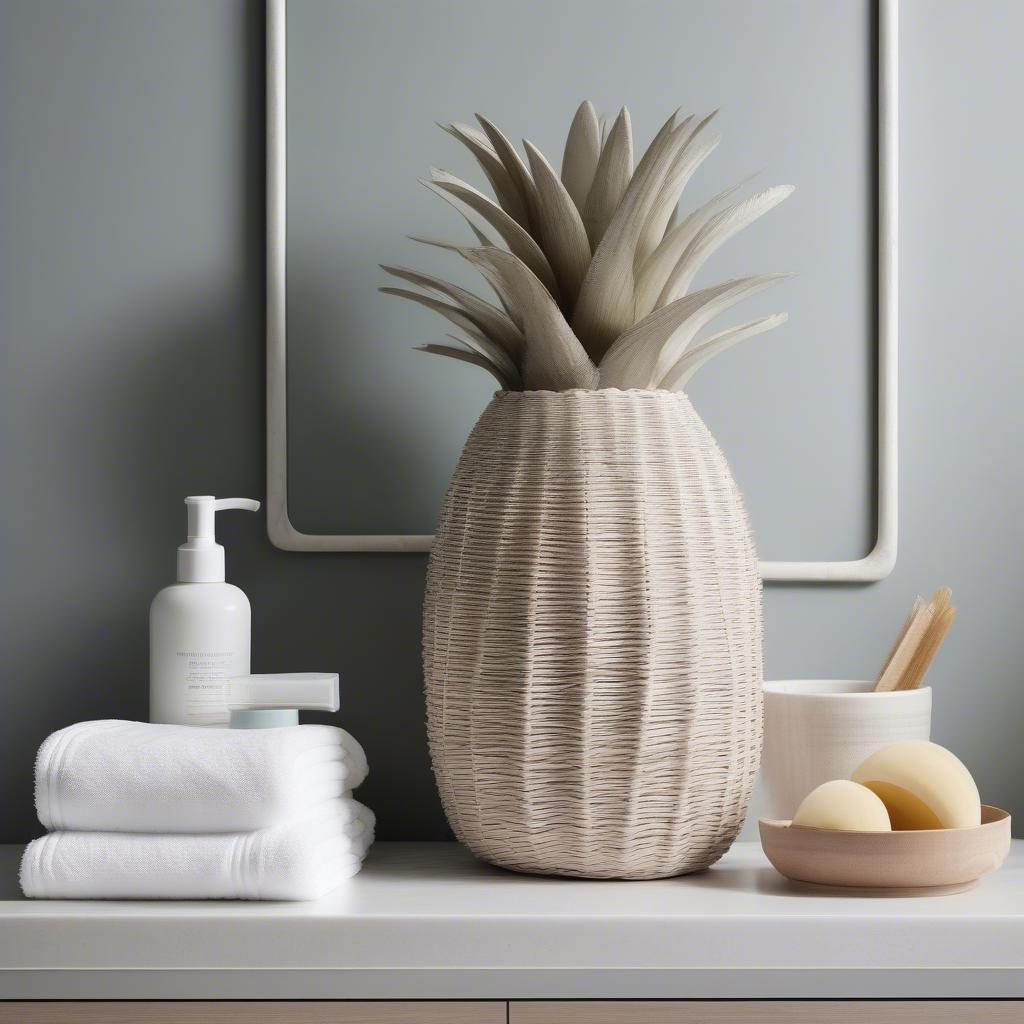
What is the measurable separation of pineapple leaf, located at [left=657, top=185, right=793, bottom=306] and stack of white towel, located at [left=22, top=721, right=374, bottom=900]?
1.18 feet

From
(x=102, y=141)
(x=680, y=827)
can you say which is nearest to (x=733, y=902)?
(x=680, y=827)

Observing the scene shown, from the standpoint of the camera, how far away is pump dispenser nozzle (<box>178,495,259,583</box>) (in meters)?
0.76

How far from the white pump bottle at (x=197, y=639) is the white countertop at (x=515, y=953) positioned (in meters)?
0.16

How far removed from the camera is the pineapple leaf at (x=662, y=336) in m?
0.67

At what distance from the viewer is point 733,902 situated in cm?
63

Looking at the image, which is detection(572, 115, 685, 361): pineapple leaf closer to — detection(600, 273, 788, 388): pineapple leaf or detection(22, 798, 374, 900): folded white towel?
detection(600, 273, 788, 388): pineapple leaf

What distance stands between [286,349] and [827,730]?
0.48 m

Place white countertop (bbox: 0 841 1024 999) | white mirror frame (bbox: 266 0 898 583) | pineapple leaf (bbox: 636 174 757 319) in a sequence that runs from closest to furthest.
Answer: white countertop (bbox: 0 841 1024 999) < pineapple leaf (bbox: 636 174 757 319) < white mirror frame (bbox: 266 0 898 583)

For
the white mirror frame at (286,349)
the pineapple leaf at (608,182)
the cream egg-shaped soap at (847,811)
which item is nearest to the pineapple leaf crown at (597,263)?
the pineapple leaf at (608,182)

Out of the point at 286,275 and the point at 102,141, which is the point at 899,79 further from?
the point at 102,141

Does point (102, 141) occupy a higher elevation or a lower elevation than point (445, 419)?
higher

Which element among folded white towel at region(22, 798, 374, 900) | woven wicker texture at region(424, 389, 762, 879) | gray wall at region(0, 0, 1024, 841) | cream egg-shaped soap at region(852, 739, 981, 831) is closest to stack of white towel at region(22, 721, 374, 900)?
folded white towel at region(22, 798, 374, 900)

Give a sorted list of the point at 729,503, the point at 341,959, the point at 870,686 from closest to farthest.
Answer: the point at 341,959 < the point at 729,503 < the point at 870,686

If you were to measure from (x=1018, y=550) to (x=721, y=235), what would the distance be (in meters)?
0.38
